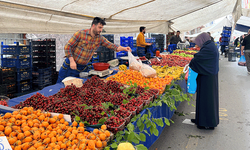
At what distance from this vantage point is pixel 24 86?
5918 mm

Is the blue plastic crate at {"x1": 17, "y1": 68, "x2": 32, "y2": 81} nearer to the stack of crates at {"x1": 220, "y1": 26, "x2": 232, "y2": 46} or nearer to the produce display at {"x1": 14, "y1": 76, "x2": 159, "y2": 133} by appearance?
the produce display at {"x1": 14, "y1": 76, "x2": 159, "y2": 133}

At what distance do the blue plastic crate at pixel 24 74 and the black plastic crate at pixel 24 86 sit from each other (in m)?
0.17

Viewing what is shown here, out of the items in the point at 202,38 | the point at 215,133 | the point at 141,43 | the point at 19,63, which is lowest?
the point at 215,133

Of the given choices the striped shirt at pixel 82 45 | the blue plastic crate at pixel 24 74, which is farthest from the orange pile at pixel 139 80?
the blue plastic crate at pixel 24 74

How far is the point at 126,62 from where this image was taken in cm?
758

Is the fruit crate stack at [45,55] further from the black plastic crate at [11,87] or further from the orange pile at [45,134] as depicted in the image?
the orange pile at [45,134]

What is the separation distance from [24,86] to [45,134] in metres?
5.04

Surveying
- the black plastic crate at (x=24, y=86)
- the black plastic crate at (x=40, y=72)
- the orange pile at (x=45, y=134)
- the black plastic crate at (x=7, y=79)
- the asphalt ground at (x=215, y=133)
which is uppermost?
the black plastic crate at (x=40, y=72)

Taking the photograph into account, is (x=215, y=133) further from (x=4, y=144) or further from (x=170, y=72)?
(x=4, y=144)

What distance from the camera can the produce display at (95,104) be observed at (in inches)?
76.0

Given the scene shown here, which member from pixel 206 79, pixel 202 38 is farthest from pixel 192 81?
pixel 202 38

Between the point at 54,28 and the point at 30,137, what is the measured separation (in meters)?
3.44

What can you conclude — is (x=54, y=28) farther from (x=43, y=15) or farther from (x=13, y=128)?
(x=13, y=128)

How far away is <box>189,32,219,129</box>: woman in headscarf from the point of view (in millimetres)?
3385
